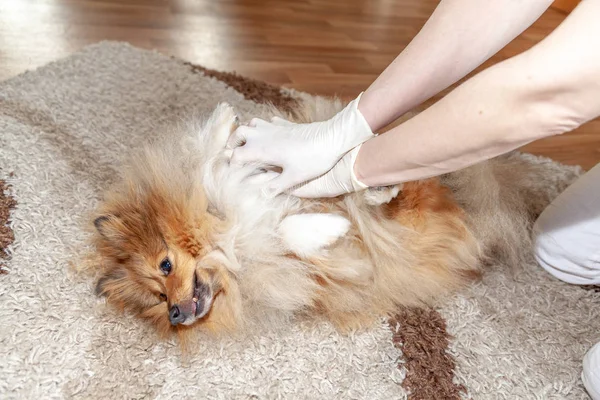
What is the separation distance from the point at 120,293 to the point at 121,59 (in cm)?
174

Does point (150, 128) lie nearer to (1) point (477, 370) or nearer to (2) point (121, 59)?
(2) point (121, 59)

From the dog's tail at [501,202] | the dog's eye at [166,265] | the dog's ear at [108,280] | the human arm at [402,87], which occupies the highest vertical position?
the human arm at [402,87]

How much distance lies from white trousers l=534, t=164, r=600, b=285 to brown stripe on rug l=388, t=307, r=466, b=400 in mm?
516

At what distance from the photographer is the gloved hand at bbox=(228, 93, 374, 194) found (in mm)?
1453

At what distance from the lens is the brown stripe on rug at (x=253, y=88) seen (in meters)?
2.60

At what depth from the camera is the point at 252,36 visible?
12.1 feet

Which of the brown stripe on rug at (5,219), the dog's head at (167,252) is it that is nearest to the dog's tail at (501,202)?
the dog's head at (167,252)

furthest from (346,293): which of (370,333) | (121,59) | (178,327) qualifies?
(121,59)

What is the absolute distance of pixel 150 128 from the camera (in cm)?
231

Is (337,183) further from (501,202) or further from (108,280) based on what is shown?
(108,280)

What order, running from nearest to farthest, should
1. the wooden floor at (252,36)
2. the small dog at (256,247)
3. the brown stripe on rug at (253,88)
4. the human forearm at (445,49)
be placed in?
1. the human forearm at (445,49)
2. the small dog at (256,247)
3. the brown stripe on rug at (253,88)
4. the wooden floor at (252,36)

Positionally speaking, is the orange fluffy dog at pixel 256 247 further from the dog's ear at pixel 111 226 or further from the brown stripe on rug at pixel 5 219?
the brown stripe on rug at pixel 5 219

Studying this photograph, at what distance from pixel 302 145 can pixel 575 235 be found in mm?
1026

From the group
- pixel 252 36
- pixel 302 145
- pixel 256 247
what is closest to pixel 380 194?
pixel 302 145
